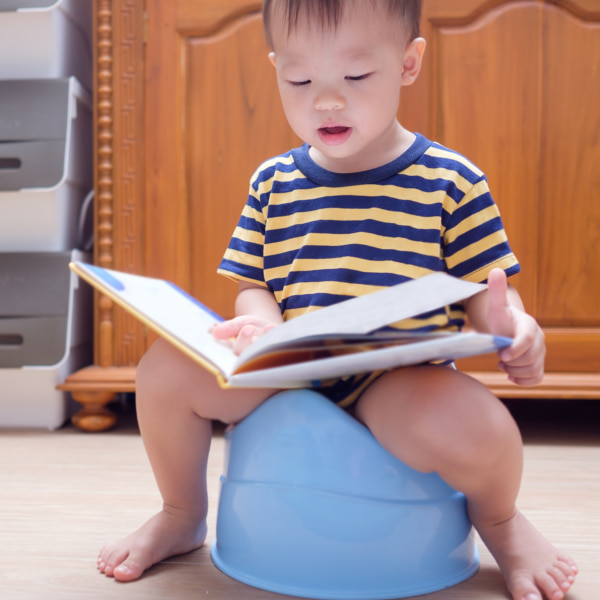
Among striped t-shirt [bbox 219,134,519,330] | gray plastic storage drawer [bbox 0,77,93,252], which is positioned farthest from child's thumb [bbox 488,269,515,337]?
gray plastic storage drawer [bbox 0,77,93,252]

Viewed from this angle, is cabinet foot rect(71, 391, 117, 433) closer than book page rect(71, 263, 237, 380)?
No

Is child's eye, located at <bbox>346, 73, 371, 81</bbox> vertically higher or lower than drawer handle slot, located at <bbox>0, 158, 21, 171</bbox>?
lower

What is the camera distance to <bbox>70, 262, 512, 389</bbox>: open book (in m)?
0.46

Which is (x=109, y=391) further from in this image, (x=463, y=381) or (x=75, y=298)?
(x=463, y=381)

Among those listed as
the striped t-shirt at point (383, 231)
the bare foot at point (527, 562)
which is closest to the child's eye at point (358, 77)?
the striped t-shirt at point (383, 231)

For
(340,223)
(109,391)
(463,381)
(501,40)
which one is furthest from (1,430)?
(501,40)

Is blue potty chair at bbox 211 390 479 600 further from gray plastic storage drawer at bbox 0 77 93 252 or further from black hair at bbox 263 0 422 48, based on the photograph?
gray plastic storage drawer at bbox 0 77 93 252

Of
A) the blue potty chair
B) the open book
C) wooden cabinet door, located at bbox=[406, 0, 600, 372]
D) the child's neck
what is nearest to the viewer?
the open book

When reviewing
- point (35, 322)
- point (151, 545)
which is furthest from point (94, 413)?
point (151, 545)

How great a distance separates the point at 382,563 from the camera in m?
0.56

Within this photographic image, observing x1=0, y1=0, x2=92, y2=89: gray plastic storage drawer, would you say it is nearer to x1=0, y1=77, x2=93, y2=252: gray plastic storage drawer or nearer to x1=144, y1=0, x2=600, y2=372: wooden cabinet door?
x1=0, y1=77, x2=93, y2=252: gray plastic storage drawer

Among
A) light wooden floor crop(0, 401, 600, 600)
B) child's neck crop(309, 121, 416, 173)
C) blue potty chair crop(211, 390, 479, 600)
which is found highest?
child's neck crop(309, 121, 416, 173)

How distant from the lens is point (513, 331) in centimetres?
53

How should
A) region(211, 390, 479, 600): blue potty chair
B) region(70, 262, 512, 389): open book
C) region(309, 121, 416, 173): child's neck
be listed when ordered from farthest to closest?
1. region(309, 121, 416, 173): child's neck
2. region(211, 390, 479, 600): blue potty chair
3. region(70, 262, 512, 389): open book
